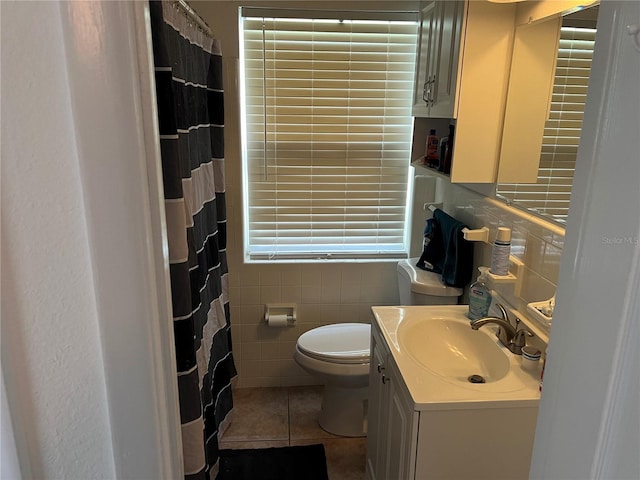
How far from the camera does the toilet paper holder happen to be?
2660mm

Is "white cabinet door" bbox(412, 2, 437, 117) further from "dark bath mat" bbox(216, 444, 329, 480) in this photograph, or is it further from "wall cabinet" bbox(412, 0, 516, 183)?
"dark bath mat" bbox(216, 444, 329, 480)

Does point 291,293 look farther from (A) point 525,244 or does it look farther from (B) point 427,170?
(A) point 525,244

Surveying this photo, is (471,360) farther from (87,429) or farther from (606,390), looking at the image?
(87,429)

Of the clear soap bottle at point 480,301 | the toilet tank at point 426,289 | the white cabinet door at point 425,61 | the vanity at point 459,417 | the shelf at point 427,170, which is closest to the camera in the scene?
the vanity at point 459,417

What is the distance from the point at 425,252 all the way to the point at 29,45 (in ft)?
6.42

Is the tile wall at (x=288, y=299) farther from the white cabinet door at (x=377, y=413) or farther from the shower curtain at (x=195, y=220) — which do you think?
the white cabinet door at (x=377, y=413)

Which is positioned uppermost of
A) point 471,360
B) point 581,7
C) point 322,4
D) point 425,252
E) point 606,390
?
point 322,4

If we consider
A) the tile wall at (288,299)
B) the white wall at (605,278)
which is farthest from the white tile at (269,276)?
the white wall at (605,278)

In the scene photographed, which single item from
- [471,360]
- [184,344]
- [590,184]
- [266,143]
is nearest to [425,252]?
[471,360]

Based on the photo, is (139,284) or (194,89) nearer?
(139,284)

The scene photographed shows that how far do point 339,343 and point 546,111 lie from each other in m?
1.33

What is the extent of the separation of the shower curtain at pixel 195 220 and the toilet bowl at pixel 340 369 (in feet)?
1.43

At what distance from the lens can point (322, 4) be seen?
7.68 ft

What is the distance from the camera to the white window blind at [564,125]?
1367mm
